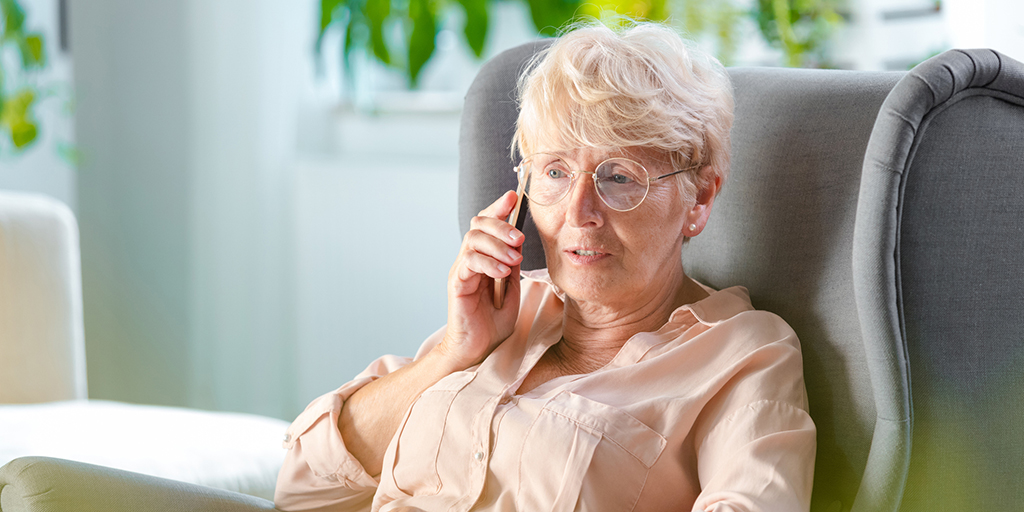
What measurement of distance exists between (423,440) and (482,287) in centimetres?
24

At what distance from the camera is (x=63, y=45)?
3.02m

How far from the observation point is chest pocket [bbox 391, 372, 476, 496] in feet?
3.65

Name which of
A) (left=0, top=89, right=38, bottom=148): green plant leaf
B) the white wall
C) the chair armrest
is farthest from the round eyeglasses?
(left=0, top=89, right=38, bottom=148): green plant leaf

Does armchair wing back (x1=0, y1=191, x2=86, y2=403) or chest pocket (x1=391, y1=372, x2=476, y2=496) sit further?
armchair wing back (x1=0, y1=191, x2=86, y2=403)

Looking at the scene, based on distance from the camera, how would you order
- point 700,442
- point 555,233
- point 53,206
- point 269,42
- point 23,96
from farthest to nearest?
point 23,96 < point 269,42 < point 53,206 < point 555,233 < point 700,442

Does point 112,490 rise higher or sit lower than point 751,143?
lower

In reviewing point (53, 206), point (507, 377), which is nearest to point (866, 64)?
point (507, 377)

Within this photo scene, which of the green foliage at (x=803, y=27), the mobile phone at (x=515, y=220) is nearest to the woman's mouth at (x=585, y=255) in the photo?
the mobile phone at (x=515, y=220)

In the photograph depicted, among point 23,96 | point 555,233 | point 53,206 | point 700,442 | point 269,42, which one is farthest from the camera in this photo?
point 23,96

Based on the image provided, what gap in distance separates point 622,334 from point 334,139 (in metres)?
1.95

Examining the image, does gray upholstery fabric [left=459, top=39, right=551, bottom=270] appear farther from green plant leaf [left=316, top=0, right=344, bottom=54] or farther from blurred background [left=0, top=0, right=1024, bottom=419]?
green plant leaf [left=316, top=0, right=344, bottom=54]

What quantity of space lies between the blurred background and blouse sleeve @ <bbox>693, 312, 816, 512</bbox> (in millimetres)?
1479

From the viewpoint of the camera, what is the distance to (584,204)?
108 centimetres

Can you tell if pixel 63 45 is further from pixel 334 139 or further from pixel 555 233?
pixel 555 233
